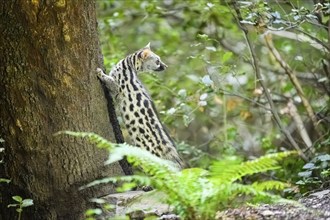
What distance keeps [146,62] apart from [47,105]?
1.58 metres

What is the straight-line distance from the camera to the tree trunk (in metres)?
4.77

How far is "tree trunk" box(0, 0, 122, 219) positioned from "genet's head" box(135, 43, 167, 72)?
3.81 ft

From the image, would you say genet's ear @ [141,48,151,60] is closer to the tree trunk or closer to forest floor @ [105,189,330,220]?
the tree trunk

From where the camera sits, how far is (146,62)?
20.5ft

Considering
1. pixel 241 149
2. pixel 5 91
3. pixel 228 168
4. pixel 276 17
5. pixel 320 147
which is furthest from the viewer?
pixel 241 149

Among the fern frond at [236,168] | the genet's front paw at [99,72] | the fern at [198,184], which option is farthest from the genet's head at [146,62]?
the fern frond at [236,168]

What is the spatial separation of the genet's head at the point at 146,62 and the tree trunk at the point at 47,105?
1.16 m

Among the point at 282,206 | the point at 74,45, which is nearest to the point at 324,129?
the point at 282,206

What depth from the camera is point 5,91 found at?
4.82 meters

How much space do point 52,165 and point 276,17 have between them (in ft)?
6.85

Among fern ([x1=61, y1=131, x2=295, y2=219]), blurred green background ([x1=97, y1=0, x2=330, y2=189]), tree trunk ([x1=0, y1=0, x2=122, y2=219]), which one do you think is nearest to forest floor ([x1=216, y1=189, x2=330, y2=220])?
fern ([x1=61, y1=131, x2=295, y2=219])

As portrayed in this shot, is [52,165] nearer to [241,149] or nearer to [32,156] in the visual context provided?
[32,156]

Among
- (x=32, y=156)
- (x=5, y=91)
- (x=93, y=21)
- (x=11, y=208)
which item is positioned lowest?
(x=11, y=208)

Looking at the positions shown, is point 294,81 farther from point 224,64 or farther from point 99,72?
point 99,72
